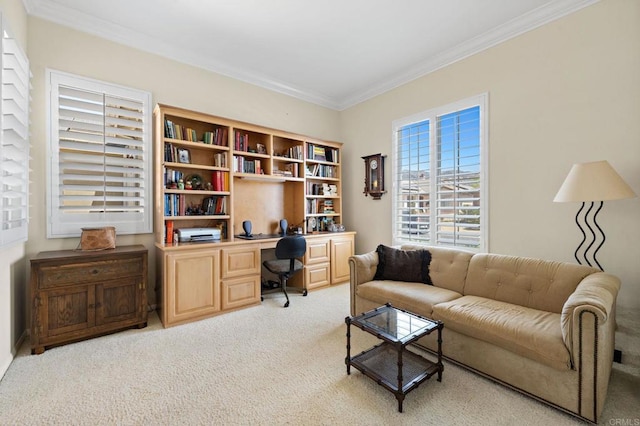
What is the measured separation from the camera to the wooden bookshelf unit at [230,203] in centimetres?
306

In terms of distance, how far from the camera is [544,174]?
281 cm

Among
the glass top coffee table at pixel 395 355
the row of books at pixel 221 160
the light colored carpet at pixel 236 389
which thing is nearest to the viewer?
the light colored carpet at pixel 236 389

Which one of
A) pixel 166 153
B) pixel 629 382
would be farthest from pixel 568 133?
pixel 166 153

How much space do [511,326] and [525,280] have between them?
0.67 meters

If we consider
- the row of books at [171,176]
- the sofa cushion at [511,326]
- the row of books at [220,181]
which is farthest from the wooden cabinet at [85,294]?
the sofa cushion at [511,326]

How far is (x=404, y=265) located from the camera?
119 inches

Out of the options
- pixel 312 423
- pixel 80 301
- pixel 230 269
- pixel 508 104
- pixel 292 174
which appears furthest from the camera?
pixel 292 174

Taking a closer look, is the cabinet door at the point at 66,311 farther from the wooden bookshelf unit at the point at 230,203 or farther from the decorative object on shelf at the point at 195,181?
the decorative object on shelf at the point at 195,181

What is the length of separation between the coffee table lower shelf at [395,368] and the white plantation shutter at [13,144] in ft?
8.58

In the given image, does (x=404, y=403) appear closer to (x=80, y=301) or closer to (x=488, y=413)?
(x=488, y=413)

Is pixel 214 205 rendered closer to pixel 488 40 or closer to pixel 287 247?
pixel 287 247

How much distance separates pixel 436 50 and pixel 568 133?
1743mm

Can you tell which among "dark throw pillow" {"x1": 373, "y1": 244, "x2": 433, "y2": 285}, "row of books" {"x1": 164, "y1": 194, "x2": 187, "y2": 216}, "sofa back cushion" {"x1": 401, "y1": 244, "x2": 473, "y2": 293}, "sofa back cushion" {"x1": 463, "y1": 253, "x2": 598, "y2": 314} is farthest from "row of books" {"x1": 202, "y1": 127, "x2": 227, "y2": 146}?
"sofa back cushion" {"x1": 463, "y1": 253, "x2": 598, "y2": 314}

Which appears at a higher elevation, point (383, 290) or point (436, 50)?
point (436, 50)
